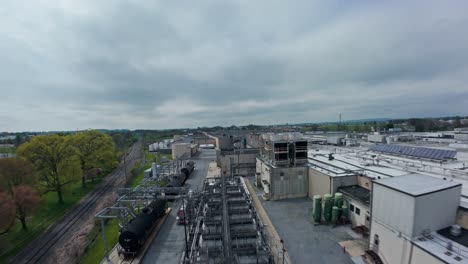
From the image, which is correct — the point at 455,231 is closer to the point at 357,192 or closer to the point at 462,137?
the point at 357,192

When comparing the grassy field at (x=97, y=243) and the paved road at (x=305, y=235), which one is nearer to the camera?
the paved road at (x=305, y=235)

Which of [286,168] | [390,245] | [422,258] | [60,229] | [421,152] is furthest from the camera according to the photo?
[421,152]

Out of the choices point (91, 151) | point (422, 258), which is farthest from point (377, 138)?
point (91, 151)

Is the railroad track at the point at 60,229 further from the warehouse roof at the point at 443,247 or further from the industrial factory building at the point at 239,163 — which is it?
the warehouse roof at the point at 443,247

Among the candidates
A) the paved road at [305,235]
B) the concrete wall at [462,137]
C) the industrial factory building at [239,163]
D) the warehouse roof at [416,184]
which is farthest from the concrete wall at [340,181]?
the concrete wall at [462,137]

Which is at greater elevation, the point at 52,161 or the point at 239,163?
the point at 52,161
